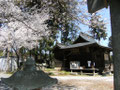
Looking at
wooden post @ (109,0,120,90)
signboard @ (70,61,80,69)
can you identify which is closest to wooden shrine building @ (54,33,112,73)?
signboard @ (70,61,80,69)

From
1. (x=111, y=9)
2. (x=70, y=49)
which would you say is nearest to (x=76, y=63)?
(x=70, y=49)

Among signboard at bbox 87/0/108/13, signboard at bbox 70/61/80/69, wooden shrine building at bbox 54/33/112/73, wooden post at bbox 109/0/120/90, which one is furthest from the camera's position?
signboard at bbox 70/61/80/69

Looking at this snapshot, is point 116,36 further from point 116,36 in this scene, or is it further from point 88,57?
point 88,57

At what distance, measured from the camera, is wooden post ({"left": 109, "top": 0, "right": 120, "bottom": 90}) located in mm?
915

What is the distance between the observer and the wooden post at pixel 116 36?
0.92 meters

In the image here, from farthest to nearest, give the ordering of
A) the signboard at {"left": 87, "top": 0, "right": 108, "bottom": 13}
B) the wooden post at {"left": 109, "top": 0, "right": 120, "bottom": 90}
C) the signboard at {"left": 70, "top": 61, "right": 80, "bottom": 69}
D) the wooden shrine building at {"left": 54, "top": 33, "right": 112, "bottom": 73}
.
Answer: the signboard at {"left": 70, "top": 61, "right": 80, "bottom": 69} < the wooden shrine building at {"left": 54, "top": 33, "right": 112, "bottom": 73} < the signboard at {"left": 87, "top": 0, "right": 108, "bottom": 13} < the wooden post at {"left": 109, "top": 0, "right": 120, "bottom": 90}

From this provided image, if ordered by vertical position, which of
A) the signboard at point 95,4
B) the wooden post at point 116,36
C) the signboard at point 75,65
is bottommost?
the signboard at point 75,65

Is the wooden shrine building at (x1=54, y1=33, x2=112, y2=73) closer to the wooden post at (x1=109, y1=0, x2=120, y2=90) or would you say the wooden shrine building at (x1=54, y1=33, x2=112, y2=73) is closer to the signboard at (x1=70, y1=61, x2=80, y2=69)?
the signboard at (x1=70, y1=61, x2=80, y2=69)

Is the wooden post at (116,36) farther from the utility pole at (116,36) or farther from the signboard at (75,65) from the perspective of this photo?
the signboard at (75,65)

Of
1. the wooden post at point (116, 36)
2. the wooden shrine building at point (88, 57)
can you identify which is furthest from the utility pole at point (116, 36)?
the wooden shrine building at point (88, 57)

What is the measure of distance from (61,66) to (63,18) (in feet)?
41.9

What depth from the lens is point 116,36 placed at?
95 centimetres

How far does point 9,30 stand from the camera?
14.4 m

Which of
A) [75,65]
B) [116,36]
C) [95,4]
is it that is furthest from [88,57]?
[116,36]
